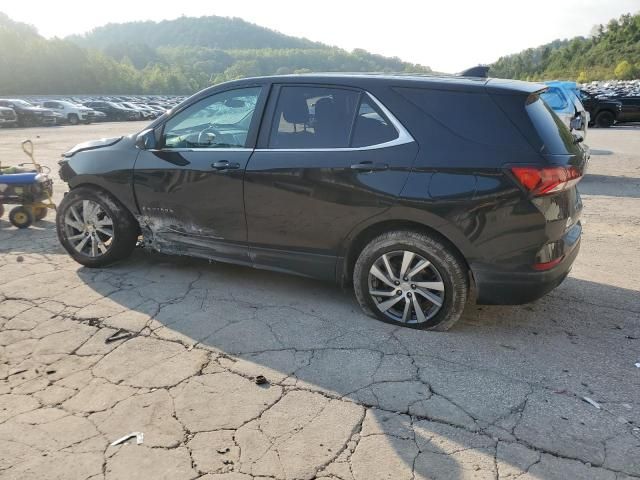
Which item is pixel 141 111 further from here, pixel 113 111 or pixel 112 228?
pixel 112 228

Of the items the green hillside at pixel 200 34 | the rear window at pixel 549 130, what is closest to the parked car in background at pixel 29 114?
the rear window at pixel 549 130

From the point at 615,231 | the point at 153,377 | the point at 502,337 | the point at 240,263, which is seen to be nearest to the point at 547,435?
the point at 502,337

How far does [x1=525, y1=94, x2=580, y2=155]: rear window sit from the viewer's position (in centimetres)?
321

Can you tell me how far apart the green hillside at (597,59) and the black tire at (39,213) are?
Answer: 77.3 metres

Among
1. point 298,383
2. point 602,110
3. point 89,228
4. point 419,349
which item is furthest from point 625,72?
point 298,383

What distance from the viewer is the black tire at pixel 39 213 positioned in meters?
6.64

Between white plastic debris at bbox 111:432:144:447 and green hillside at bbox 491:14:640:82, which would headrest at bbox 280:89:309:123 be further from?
green hillside at bbox 491:14:640:82

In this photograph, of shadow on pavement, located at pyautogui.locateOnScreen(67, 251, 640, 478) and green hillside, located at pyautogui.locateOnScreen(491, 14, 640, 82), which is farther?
green hillside, located at pyautogui.locateOnScreen(491, 14, 640, 82)

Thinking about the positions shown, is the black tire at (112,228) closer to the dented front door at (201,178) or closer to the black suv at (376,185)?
the black suv at (376,185)

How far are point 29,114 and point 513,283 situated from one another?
32944 mm

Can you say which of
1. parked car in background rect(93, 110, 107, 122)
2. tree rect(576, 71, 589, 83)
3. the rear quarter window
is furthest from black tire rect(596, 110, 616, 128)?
tree rect(576, 71, 589, 83)

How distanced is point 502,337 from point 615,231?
3805 millimetres

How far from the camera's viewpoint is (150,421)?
2680 mm

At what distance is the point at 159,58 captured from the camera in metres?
134
